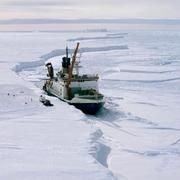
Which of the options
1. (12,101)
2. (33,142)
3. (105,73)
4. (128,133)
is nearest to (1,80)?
(12,101)

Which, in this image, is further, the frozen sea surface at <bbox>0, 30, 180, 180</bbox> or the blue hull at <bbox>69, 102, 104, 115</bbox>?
the blue hull at <bbox>69, 102, 104, 115</bbox>

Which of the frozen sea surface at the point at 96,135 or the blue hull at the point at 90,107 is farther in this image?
the blue hull at the point at 90,107

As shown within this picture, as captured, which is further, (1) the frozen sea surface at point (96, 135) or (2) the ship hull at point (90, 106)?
(2) the ship hull at point (90, 106)

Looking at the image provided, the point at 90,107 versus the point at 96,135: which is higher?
the point at 90,107

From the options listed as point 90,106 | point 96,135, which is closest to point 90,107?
point 90,106

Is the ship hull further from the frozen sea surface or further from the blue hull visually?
the frozen sea surface

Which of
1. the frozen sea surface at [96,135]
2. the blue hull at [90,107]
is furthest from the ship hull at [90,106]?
the frozen sea surface at [96,135]

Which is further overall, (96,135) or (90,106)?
(90,106)

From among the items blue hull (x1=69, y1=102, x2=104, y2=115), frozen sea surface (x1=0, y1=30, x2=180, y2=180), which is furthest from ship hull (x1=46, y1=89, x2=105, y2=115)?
frozen sea surface (x1=0, y1=30, x2=180, y2=180)

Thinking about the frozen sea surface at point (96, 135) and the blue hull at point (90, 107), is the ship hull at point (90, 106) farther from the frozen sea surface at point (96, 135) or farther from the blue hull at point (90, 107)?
the frozen sea surface at point (96, 135)

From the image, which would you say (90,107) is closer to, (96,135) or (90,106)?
(90,106)

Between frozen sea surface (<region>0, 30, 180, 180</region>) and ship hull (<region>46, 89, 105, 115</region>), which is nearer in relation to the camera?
frozen sea surface (<region>0, 30, 180, 180</region>)
